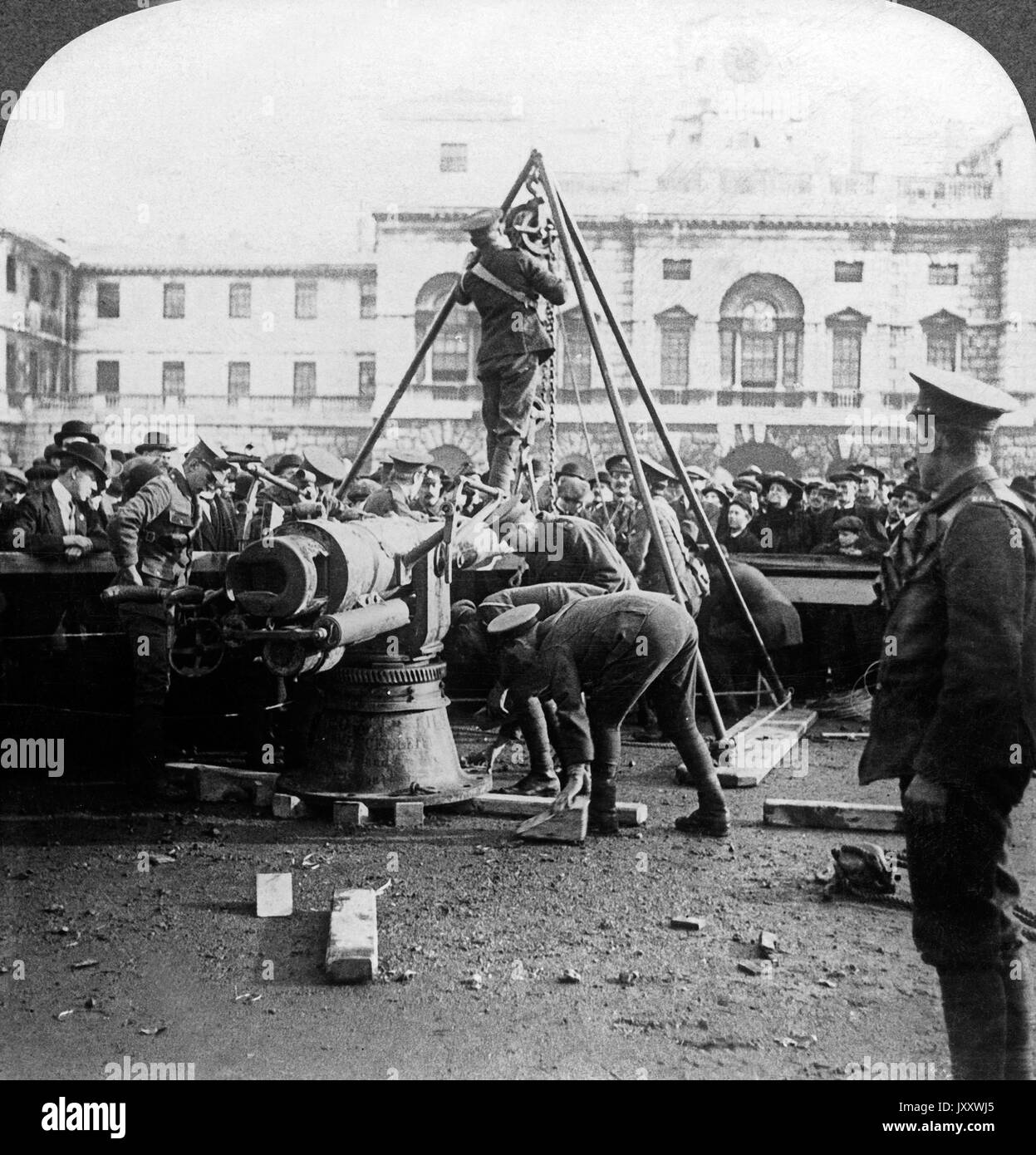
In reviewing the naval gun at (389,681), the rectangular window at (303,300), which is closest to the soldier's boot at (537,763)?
the naval gun at (389,681)

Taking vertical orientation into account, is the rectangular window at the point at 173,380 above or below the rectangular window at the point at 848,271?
below

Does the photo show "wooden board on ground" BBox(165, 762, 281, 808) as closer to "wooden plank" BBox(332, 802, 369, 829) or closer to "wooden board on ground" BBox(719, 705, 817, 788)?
"wooden plank" BBox(332, 802, 369, 829)

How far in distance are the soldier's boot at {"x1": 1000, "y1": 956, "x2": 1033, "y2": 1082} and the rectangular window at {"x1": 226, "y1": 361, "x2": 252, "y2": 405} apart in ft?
9.31

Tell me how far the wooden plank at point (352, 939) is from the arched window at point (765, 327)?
2.02 meters

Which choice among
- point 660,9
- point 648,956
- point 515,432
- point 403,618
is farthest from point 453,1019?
point 660,9

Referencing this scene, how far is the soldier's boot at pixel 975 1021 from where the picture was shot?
261cm

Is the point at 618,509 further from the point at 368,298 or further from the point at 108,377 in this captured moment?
the point at 108,377

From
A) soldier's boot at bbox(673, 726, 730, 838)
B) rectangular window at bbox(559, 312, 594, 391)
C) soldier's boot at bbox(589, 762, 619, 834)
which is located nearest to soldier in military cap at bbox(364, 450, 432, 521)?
rectangular window at bbox(559, 312, 594, 391)

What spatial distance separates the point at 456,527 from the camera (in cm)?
470

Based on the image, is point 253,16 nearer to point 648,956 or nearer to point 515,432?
point 515,432

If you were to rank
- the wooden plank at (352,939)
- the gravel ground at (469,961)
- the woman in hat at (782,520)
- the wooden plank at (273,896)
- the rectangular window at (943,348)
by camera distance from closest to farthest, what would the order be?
the gravel ground at (469,961), the wooden plank at (352,939), the rectangular window at (943,348), the wooden plank at (273,896), the woman in hat at (782,520)

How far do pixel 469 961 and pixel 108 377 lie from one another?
2.13m

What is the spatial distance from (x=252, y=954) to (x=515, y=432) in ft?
6.81

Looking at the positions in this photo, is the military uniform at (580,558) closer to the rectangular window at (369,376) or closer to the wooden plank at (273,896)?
the rectangular window at (369,376)
